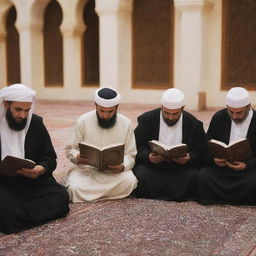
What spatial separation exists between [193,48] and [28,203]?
8.02 metres

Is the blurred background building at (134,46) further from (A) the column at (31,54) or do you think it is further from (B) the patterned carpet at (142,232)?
(B) the patterned carpet at (142,232)

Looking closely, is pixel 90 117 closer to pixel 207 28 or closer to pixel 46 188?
pixel 46 188

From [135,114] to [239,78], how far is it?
9.52 ft

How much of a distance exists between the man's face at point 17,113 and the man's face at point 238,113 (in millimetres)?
1687

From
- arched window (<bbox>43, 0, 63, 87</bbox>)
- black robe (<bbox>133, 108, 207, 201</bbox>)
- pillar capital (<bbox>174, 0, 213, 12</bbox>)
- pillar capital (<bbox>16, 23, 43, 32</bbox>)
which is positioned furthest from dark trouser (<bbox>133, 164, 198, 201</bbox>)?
pillar capital (<bbox>16, 23, 43, 32</bbox>)

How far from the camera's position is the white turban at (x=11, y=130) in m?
3.30

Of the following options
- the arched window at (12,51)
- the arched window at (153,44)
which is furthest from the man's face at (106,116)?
the arched window at (12,51)

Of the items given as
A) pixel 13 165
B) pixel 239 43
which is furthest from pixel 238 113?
pixel 239 43

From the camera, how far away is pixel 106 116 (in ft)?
12.9

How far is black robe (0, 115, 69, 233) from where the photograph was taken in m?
3.21

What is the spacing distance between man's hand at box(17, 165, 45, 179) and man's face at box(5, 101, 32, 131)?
334mm

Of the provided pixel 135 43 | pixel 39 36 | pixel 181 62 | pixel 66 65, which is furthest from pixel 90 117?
pixel 39 36

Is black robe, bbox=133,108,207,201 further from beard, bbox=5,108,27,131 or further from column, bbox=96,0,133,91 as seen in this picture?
column, bbox=96,0,133,91

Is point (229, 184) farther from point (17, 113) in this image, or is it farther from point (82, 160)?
point (17, 113)
